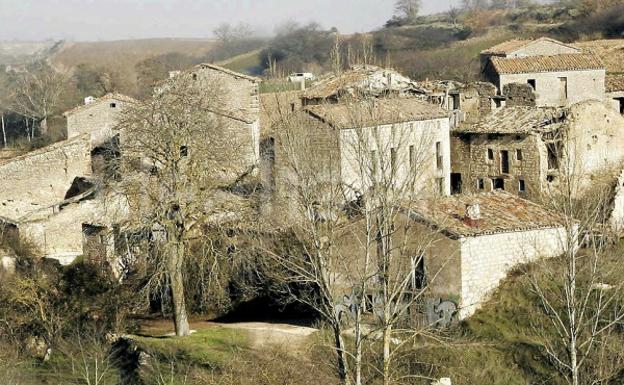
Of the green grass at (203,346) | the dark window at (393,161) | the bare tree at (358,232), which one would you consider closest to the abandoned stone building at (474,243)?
the bare tree at (358,232)

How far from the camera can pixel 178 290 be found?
21547 millimetres

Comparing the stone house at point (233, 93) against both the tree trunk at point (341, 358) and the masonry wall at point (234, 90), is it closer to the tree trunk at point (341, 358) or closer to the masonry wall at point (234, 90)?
the masonry wall at point (234, 90)

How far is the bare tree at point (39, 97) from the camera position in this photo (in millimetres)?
43156

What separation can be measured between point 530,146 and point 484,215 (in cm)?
658

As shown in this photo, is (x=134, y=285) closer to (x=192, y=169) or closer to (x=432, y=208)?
(x=192, y=169)

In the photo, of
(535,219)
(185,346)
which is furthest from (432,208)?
(185,346)

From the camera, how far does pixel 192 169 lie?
21.5m

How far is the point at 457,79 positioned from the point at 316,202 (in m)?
22.7

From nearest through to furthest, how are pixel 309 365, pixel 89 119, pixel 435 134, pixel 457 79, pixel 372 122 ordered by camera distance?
pixel 372 122 < pixel 309 365 < pixel 435 134 < pixel 89 119 < pixel 457 79

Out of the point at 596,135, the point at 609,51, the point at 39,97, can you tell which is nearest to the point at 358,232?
the point at 596,135

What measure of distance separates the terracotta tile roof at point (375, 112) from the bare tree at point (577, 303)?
3.27 meters

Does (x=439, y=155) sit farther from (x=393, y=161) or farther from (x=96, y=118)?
(x=96, y=118)

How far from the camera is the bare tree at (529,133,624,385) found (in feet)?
50.2

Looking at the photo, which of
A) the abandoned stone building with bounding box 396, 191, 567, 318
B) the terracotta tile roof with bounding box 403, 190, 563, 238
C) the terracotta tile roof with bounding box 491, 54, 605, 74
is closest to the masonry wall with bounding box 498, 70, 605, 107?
the terracotta tile roof with bounding box 491, 54, 605, 74
